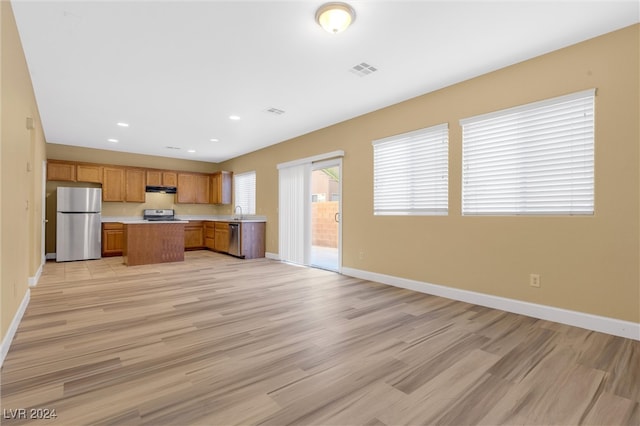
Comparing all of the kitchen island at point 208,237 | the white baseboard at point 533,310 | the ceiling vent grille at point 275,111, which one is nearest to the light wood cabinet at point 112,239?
the kitchen island at point 208,237

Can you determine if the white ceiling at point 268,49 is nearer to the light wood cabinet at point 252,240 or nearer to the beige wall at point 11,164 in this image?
the beige wall at point 11,164

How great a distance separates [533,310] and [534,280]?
0.30 meters

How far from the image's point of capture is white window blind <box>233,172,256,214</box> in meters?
7.95

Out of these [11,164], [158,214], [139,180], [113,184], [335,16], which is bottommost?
[158,214]

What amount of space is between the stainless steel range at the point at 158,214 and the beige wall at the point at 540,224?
19.9ft

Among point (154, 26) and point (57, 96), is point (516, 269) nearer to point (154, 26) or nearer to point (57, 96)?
point (154, 26)

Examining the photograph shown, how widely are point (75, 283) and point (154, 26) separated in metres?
3.89

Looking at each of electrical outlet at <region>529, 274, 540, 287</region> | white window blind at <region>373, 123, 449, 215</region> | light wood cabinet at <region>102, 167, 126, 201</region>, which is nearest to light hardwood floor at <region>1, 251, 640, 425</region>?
electrical outlet at <region>529, 274, 540, 287</region>

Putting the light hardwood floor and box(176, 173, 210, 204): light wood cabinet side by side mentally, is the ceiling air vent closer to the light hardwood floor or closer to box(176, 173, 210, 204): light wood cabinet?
the light hardwood floor

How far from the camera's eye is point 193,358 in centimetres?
223

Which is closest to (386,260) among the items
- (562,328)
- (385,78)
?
(562,328)

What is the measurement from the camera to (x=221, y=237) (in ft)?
26.1

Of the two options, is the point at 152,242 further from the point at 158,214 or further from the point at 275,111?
the point at 275,111

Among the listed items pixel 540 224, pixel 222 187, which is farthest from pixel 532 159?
pixel 222 187
